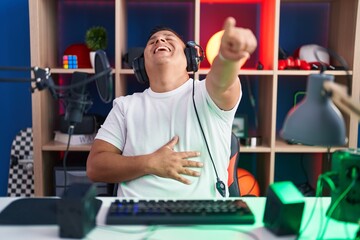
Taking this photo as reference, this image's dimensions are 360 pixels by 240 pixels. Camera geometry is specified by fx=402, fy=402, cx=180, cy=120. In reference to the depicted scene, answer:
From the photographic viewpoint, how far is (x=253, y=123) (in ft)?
8.34

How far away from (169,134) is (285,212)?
0.65 m

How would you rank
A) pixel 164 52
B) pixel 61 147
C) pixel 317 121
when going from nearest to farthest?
1. pixel 317 121
2. pixel 164 52
3. pixel 61 147

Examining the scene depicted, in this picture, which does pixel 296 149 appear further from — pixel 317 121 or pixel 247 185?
pixel 317 121

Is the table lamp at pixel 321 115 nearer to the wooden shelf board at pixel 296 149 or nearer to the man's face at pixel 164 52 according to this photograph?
the man's face at pixel 164 52

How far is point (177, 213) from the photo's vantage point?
2.99 feet

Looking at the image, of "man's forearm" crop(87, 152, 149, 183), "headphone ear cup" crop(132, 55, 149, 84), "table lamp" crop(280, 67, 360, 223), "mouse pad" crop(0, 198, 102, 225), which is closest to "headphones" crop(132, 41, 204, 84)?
"headphone ear cup" crop(132, 55, 149, 84)

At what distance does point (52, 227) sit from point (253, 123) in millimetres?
1838

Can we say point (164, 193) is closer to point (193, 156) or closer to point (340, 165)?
point (193, 156)

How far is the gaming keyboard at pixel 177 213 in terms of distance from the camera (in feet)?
2.92

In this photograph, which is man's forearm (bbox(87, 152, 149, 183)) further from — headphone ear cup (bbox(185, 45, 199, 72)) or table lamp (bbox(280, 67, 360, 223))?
table lamp (bbox(280, 67, 360, 223))

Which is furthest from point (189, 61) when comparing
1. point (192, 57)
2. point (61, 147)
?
point (61, 147)

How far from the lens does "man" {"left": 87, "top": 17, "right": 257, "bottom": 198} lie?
1.33 m

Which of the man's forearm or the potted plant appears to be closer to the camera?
the man's forearm

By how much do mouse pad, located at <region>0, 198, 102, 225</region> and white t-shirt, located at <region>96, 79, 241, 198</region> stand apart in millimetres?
346
